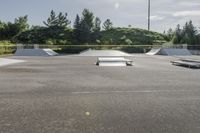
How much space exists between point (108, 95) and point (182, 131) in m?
4.46

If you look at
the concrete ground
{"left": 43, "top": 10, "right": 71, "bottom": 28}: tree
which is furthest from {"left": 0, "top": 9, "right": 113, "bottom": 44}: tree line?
the concrete ground

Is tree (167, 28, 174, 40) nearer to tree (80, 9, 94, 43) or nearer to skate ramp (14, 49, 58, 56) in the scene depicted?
tree (80, 9, 94, 43)

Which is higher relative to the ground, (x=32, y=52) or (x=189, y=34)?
(x=189, y=34)

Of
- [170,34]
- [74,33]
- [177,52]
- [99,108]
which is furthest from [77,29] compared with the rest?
[99,108]

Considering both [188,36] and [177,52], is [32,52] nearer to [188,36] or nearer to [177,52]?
[177,52]

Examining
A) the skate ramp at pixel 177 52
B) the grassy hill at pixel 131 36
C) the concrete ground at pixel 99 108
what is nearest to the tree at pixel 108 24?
the grassy hill at pixel 131 36

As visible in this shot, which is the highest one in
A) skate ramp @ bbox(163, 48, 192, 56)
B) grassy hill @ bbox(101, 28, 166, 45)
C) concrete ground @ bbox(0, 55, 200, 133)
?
grassy hill @ bbox(101, 28, 166, 45)

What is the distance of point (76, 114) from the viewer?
7.78 metres

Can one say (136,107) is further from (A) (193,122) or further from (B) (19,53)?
(B) (19,53)

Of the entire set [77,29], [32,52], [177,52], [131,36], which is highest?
[77,29]

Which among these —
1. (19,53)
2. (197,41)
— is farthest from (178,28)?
(19,53)

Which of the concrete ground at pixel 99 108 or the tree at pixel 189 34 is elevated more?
the tree at pixel 189 34

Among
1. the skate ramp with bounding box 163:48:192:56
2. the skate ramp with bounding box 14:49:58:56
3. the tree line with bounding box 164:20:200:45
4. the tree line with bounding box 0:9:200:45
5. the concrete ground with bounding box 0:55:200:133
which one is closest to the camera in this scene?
the concrete ground with bounding box 0:55:200:133

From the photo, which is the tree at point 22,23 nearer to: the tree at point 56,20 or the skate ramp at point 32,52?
the tree at point 56,20
